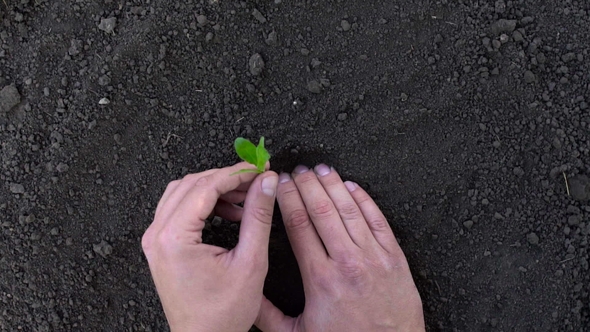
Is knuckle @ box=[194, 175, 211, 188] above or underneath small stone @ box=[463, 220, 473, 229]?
above

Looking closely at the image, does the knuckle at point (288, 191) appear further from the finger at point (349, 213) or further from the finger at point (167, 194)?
the finger at point (167, 194)

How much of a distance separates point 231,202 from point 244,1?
0.64 meters

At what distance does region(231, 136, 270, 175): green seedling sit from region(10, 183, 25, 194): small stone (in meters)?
0.80

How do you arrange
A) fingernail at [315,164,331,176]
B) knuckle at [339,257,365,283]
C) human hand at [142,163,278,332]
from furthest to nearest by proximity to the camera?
fingernail at [315,164,331,176], knuckle at [339,257,365,283], human hand at [142,163,278,332]

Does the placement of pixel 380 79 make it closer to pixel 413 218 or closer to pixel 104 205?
pixel 413 218

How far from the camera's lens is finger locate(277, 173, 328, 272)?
1.68 metres

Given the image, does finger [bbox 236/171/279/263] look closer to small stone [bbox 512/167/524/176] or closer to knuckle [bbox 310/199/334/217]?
knuckle [bbox 310/199/334/217]

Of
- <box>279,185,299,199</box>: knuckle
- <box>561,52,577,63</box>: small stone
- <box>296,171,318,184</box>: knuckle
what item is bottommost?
<box>279,185,299,199</box>: knuckle

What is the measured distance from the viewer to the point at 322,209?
1.68 metres

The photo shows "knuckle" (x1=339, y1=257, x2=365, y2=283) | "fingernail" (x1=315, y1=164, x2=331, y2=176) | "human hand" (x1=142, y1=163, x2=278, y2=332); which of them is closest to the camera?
"human hand" (x1=142, y1=163, x2=278, y2=332)

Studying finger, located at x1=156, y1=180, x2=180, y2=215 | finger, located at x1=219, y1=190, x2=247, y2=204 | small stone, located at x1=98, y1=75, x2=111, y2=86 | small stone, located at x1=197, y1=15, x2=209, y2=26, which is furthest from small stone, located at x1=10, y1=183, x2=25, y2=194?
small stone, located at x1=197, y1=15, x2=209, y2=26

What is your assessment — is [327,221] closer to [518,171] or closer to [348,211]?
[348,211]

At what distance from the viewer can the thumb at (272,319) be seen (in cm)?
172

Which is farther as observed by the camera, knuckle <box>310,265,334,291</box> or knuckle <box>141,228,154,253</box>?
knuckle <box>310,265,334,291</box>
